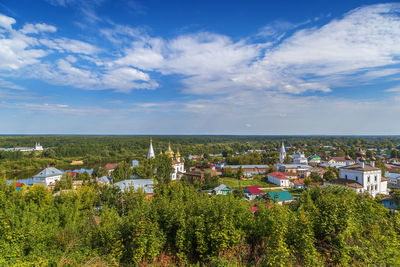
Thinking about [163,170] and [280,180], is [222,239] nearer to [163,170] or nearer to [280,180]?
[163,170]

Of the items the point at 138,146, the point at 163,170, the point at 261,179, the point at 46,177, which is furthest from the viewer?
the point at 138,146

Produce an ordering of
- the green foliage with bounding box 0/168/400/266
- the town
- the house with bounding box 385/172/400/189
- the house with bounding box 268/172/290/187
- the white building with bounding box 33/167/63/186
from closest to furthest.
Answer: the green foliage with bounding box 0/168/400/266 < the town < the white building with bounding box 33/167/63/186 < the house with bounding box 385/172/400/189 < the house with bounding box 268/172/290/187

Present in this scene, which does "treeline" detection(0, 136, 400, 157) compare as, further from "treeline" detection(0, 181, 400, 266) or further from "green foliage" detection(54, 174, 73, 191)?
"treeline" detection(0, 181, 400, 266)

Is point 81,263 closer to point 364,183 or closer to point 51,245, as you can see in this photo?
point 51,245

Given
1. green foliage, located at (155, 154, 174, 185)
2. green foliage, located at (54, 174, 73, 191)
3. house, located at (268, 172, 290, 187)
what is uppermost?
green foliage, located at (155, 154, 174, 185)

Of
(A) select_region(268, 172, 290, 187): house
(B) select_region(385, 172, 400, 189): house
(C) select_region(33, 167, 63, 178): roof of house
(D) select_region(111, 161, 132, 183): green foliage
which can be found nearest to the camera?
(C) select_region(33, 167, 63, 178): roof of house

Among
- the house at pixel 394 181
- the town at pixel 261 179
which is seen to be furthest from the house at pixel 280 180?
the house at pixel 394 181

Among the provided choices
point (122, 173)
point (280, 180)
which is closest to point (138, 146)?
point (122, 173)

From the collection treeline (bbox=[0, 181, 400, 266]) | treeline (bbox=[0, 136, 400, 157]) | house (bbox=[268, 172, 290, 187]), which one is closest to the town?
house (bbox=[268, 172, 290, 187])

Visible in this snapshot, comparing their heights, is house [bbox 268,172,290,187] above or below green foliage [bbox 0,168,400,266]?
below

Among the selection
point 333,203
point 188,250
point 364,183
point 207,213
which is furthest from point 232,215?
point 364,183

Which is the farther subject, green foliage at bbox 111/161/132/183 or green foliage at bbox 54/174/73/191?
green foliage at bbox 111/161/132/183
